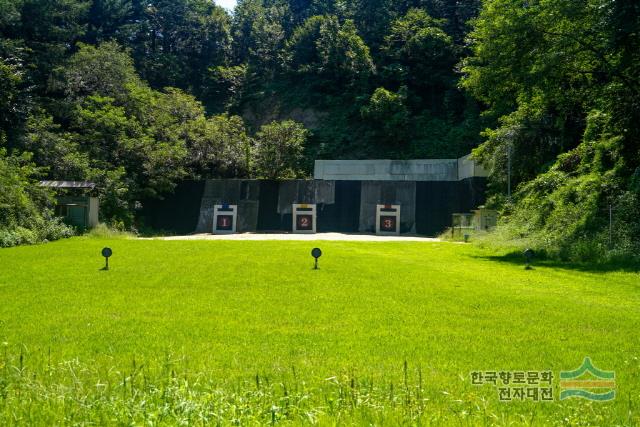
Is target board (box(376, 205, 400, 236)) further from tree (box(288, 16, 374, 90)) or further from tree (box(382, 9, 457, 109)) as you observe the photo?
tree (box(288, 16, 374, 90))

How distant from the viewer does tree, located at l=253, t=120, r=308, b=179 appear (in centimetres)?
3722

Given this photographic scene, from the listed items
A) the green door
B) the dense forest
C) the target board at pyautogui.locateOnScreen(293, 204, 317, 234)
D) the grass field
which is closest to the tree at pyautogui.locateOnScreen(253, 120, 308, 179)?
the dense forest

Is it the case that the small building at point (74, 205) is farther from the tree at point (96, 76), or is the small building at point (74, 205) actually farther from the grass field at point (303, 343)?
the grass field at point (303, 343)

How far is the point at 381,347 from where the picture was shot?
599 cm

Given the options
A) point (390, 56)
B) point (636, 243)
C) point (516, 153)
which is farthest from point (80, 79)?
point (636, 243)

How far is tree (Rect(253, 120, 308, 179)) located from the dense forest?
0.10m

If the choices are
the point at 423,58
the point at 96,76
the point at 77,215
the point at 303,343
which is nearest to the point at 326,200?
the point at 77,215

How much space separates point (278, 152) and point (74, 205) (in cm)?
1428

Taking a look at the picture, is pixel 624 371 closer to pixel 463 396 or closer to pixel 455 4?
pixel 463 396

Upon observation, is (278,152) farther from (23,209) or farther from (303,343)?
(303,343)

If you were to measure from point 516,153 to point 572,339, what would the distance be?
75.2 feet

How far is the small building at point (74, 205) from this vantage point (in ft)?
90.2

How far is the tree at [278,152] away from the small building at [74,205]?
481 inches

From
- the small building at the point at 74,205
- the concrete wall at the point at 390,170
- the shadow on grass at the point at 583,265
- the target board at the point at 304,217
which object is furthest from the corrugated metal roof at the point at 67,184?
the shadow on grass at the point at 583,265
